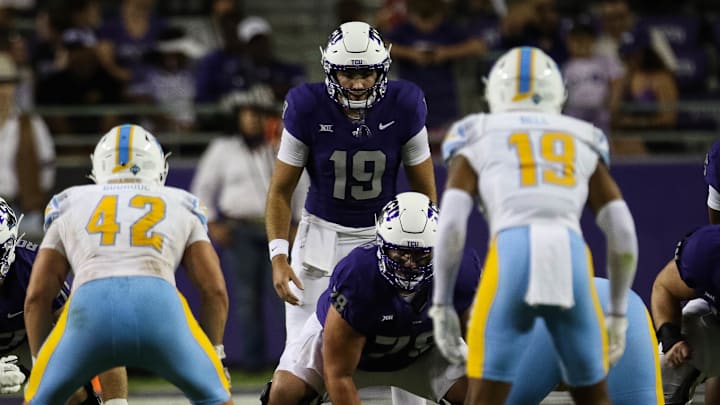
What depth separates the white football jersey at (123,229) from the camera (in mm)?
5672

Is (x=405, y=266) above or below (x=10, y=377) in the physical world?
above

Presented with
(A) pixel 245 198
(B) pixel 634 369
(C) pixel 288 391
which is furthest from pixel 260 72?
(B) pixel 634 369

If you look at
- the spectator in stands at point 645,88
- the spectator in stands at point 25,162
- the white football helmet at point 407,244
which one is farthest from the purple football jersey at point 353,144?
the spectator in stands at point 645,88

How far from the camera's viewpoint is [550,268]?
4910mm

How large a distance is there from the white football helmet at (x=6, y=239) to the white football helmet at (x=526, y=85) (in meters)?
2.51

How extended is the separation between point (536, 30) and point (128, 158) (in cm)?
566

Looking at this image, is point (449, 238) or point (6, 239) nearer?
point (449, 238)

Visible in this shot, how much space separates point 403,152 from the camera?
6770mm

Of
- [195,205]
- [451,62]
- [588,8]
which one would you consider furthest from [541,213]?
[588,8]

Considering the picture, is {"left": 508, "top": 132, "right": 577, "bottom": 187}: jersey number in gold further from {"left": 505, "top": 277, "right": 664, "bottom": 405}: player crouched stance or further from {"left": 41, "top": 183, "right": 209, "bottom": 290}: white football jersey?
{"left": 41, "top": 183, "right": 209, "bottom": 290}: white football jersey

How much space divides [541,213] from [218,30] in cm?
712

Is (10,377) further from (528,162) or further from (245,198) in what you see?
(245,198)

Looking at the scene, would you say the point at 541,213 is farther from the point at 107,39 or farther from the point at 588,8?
the point at 588,8

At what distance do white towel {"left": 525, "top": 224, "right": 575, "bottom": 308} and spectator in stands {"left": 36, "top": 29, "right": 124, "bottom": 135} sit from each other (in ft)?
21.2
